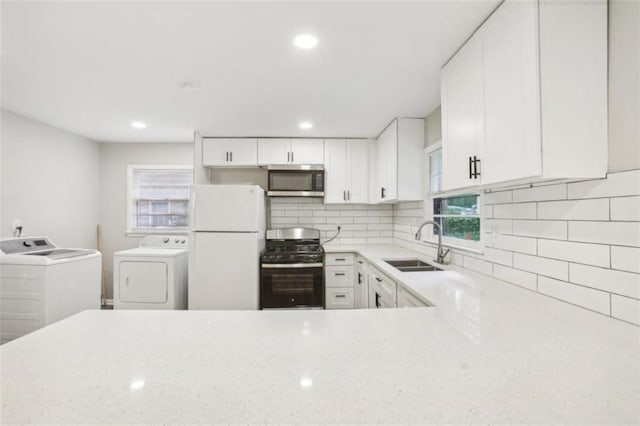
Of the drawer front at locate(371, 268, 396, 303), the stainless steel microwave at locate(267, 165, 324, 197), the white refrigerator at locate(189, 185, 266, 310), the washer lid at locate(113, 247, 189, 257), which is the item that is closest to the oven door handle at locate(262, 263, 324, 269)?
the white refrigerator at locate(189, 185, 266, 310)

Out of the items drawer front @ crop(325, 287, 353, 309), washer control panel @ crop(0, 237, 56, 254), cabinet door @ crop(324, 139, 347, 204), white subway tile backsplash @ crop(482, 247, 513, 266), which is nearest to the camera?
white subway tile backsplash @ crop(482, 247, 513, 266)

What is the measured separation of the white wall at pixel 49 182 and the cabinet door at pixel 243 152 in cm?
199

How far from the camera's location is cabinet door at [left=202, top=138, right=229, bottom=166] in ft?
12.0

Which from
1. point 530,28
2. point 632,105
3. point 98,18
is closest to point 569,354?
point 632,105

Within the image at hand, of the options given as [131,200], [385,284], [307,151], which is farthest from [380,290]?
[131,200]

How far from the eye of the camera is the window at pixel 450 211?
2.27 metres

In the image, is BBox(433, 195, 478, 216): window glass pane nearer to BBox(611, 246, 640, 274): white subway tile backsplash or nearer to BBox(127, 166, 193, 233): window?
BBox(611, 246, 640, 274): white subway tile backsplash

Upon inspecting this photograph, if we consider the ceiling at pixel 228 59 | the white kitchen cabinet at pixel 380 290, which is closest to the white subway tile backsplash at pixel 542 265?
the white kitchen cabinet at pixel 380 290

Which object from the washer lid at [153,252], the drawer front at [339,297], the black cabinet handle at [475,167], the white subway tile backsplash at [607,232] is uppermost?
the black cabinet handle at [475,167]

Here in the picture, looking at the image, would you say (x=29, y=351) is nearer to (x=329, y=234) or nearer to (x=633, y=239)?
(x=633, y=239)

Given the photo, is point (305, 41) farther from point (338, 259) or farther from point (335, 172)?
point (338, 259)

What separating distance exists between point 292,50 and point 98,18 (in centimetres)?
100

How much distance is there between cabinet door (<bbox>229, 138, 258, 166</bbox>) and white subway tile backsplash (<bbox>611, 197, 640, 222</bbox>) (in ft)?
A: 10.6

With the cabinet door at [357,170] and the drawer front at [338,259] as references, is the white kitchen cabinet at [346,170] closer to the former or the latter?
the cabinet door at [357,170]
